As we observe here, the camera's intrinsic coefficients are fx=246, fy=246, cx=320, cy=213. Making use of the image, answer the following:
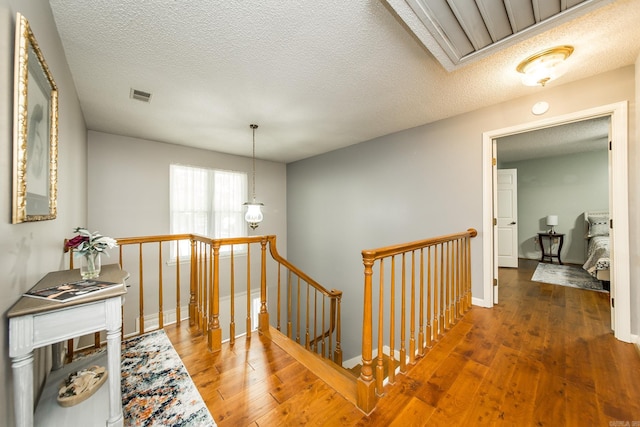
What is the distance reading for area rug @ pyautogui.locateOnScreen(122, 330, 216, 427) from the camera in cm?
142

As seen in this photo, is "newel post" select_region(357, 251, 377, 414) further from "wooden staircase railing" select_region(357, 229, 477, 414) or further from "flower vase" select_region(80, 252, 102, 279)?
"flower vase" select_region(80, 252, 102, 279)

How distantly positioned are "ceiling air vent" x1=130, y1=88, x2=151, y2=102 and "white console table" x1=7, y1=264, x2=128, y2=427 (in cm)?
187

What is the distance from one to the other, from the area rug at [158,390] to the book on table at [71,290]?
815 millimetres

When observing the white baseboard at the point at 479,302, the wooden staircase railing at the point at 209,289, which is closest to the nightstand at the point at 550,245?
the white baseboard at the point at 479,302

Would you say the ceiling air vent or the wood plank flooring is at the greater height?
the ceiling air vent

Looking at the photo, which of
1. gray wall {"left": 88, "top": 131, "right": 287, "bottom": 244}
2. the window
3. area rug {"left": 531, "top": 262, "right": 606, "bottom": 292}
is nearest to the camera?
gray wall {"left": 88, "top": 131, "right": 287, "bottom": 244}

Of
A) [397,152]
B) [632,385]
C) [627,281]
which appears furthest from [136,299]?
[627,281]

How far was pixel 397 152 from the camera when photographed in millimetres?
3672

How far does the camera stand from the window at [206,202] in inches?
164

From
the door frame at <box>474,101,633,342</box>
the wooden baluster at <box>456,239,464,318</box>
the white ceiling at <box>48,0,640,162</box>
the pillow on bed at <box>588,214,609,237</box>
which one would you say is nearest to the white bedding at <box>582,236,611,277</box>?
the pillow on bed at <box>588,214,609,237</box>

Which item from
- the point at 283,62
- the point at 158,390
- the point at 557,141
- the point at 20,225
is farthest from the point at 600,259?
the point at 20,225

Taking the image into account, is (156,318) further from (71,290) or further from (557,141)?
(557,141)

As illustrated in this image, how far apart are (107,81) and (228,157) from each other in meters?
2.53

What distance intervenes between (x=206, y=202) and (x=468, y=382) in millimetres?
4394
